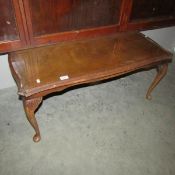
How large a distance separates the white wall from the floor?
0.34ft

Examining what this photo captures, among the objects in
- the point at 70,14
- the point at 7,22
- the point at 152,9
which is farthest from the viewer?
the point at 152,9

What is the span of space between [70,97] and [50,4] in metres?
0.92

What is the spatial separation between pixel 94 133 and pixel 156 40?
1603 mm

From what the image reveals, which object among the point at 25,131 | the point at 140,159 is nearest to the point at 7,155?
the point at 25,131

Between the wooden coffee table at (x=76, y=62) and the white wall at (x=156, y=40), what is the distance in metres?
0.41

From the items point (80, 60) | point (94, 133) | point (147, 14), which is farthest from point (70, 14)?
point (94, 133)

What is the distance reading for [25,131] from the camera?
64.4 inches

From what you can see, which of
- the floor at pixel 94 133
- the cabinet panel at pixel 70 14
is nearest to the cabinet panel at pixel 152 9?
the cabinet panel at pixel 70 14

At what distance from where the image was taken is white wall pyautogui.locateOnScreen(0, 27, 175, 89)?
1.80 m

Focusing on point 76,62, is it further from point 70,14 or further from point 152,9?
point 152,9

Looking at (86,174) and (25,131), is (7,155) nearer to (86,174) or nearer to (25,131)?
(25,131)

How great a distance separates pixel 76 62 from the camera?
1.44 meters

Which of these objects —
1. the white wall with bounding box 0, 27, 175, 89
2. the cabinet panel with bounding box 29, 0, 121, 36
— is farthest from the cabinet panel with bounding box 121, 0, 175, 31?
the white wall with bounding box 0, 27, 175, 89

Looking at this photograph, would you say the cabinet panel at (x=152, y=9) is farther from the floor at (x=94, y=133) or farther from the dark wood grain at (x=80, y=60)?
the floor at (x=94, y=133)
